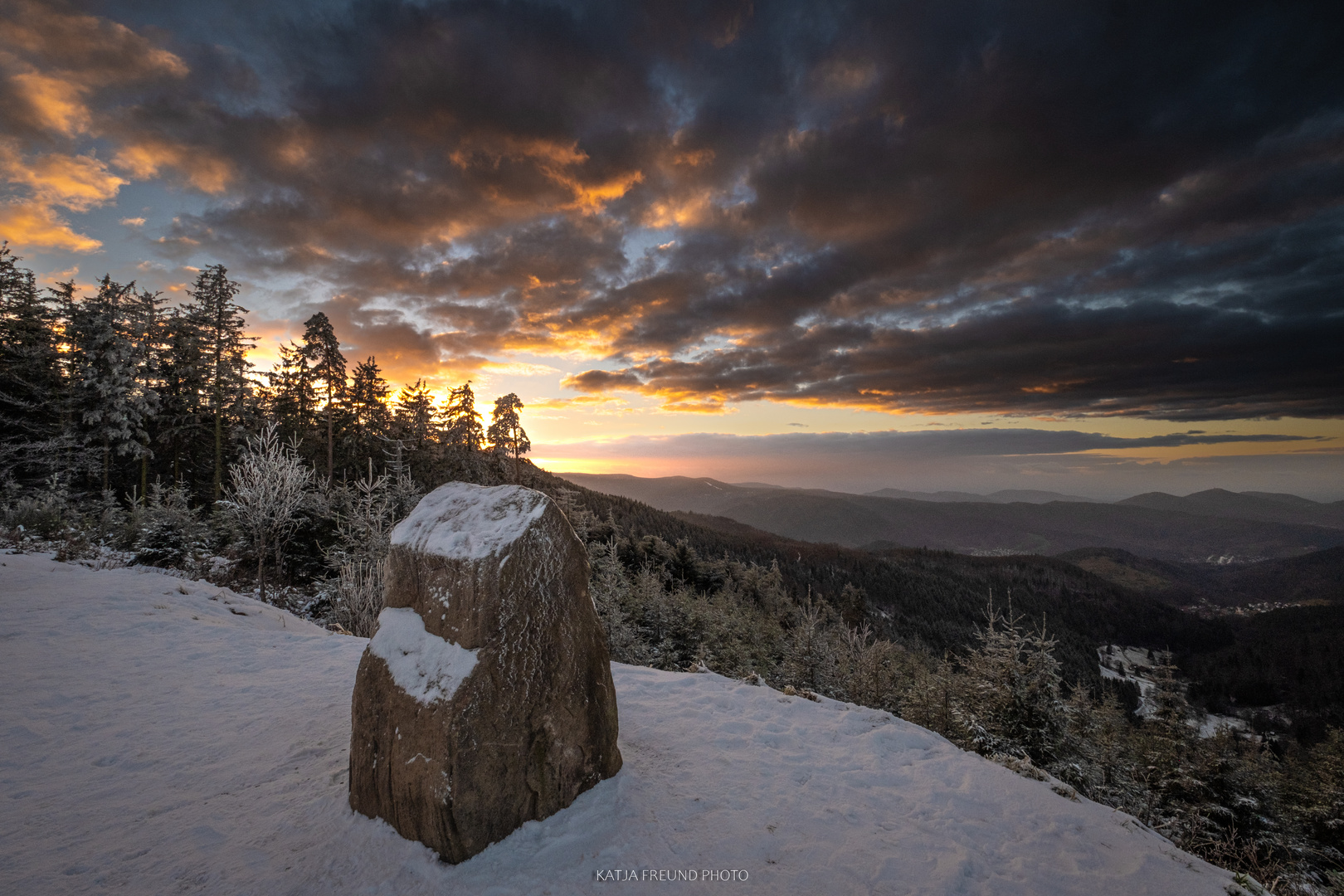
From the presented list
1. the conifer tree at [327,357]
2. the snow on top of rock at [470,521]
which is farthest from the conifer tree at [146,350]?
the snow on top of rock at [470,521]

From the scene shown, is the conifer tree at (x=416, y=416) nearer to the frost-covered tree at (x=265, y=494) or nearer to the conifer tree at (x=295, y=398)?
the conifer tree at (x=295, y=398)

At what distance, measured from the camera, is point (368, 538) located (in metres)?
17.1

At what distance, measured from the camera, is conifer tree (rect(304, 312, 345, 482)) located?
91.8ft

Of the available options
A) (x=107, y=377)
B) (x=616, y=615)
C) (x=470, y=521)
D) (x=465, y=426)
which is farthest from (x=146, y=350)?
(x=470, y=521)

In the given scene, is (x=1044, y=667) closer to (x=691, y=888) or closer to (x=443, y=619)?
(x=691, y=888)

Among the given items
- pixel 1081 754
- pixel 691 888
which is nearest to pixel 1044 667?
pixel 1081 754

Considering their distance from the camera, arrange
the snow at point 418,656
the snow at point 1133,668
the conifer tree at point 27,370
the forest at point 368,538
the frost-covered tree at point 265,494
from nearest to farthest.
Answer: the snow at point 418,656 < the forest at point 368,538 < the frost-covered tree at point 265,494 < the conifer tree at point 27,370 < the snow at point 1133,668

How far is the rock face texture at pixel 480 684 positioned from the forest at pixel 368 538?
235 inches

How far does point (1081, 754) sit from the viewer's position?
12.0 m

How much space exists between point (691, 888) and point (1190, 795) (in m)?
19.5

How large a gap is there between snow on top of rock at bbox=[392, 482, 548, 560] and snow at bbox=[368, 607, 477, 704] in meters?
0.77

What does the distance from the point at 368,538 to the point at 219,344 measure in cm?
1882

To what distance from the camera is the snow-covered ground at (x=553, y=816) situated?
13.0ft

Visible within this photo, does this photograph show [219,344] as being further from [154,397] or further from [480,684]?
[480,684]
